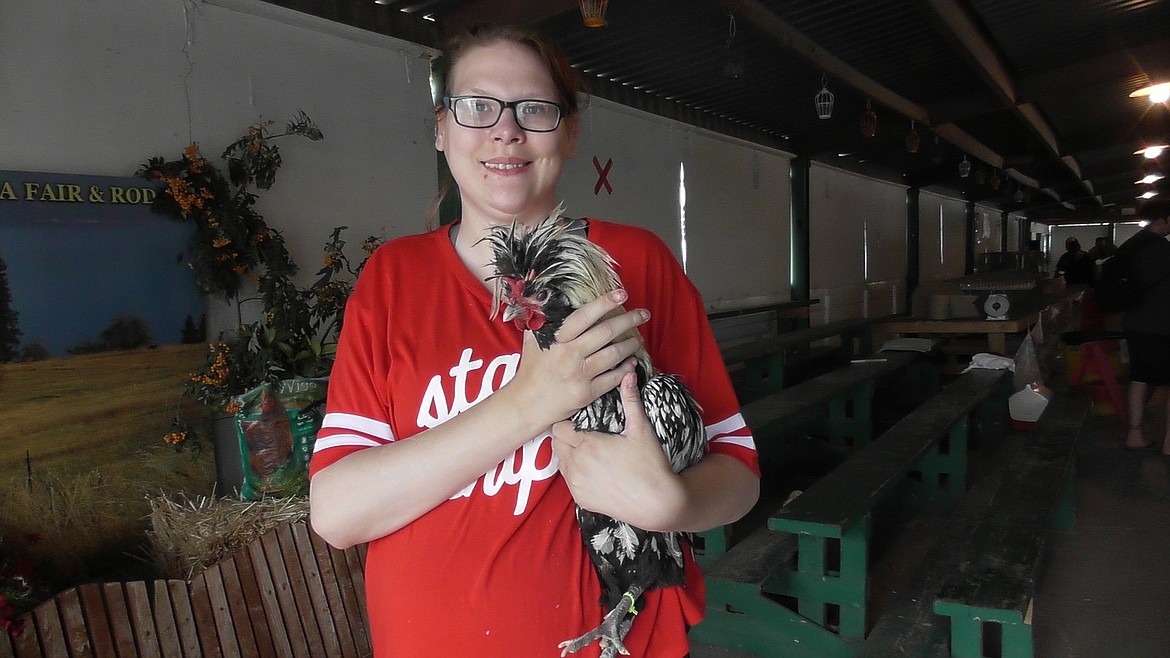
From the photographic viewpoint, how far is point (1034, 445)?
139 inches

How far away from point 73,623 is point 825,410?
4.69m

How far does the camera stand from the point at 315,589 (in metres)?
2.59

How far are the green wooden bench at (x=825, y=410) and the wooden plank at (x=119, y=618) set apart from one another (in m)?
2.34

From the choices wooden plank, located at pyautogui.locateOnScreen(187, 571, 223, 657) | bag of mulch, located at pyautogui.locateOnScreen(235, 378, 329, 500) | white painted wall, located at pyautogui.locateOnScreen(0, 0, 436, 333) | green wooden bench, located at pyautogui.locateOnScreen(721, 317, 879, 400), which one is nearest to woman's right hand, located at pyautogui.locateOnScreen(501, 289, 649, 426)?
wooden plank, located at pyautogui.locateOnScreen(187, 571, 223, 657)

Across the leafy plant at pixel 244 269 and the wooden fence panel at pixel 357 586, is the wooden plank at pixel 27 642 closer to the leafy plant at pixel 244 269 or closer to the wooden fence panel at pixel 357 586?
the wooden fence panel at pixel 357 586

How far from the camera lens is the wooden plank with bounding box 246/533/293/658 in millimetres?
2432

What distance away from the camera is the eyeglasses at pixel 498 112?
0.92m

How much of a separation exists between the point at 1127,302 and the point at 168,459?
20.5 feet

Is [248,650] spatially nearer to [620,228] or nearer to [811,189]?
[620,228]

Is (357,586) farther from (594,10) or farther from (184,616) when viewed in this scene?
(594,10)

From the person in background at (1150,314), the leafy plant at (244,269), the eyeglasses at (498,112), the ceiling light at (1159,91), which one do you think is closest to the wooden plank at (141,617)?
the leafy plant at (244,269)

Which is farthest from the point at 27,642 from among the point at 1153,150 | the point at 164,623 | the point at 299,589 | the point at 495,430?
the point at 1153,150

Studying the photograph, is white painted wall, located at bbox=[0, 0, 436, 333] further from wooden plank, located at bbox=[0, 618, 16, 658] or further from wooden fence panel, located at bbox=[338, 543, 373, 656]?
wooden plank, located at bbox=[0, 618, 16, 658]

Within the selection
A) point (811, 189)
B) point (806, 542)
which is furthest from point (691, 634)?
point (811, 189)
